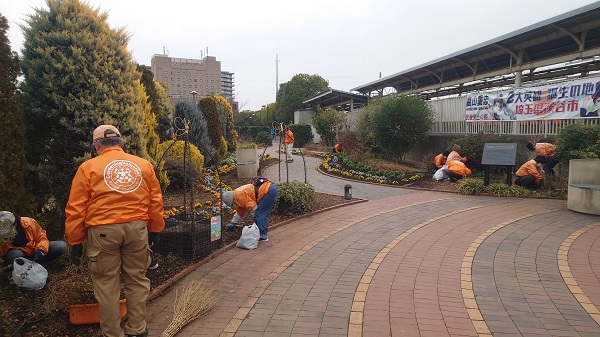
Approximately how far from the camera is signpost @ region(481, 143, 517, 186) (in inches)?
398

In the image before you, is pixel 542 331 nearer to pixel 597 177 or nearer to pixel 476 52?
pixel 597 177

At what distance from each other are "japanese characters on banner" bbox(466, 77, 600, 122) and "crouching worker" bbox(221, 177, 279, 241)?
8768 millimetres

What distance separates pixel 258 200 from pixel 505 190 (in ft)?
23.2

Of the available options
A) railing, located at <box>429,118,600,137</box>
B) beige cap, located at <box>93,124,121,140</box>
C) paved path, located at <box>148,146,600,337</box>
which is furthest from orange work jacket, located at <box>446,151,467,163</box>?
beige cap, located at <box>93,124,121,140</box>

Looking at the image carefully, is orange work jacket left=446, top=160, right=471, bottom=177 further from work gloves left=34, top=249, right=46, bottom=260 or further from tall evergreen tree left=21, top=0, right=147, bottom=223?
work gloves left=34, top=249, right=46, bottom=260

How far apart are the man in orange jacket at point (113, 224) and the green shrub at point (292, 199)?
4589 mm

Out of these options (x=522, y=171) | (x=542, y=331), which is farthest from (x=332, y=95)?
(x=542, y=331)

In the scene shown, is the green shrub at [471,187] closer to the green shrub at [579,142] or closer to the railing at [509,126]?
the green shrub at [579,142]

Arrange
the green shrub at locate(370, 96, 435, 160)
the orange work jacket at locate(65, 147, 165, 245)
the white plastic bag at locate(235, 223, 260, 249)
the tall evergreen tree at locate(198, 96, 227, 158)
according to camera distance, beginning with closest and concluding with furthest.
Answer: the orange work jacket at locate(65, 147, 165, 245) → the white plastic bag at locate(235, 223, 260, 249) → the green shrub at locate(370, 96, 435, 160) → the tall evergreen tree at locate(198, 96, 227, 158)

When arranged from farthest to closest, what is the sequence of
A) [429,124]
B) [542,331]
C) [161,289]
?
[429,124], [161,289], [542,331]

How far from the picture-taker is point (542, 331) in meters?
3.44

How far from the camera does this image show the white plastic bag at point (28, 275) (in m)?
3.71

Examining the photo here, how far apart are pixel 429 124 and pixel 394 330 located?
12965 millimetres

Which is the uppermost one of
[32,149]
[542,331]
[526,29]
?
[526,29]
